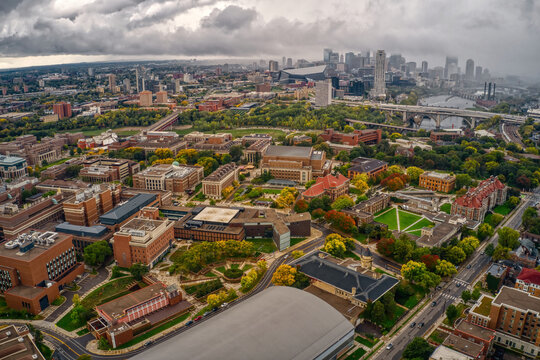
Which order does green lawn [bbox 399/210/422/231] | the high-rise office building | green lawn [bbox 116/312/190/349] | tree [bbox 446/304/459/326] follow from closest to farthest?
green lawn [bbox 116/312/190/349], tree [bbox 446/304/459/326], green lawn [bbox 399/210/422/231], the high-rise office building

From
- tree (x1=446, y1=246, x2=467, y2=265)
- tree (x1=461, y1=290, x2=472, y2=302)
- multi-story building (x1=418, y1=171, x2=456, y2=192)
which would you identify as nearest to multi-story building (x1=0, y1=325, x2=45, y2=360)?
tree (x1=461, y1=290, x2=472, y2=302)

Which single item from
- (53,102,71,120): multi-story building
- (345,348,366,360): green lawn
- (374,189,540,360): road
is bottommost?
(345,348,366,360): green lawn

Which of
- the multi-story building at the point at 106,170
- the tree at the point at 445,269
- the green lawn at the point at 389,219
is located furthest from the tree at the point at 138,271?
the multi-story building at the point at 106,170

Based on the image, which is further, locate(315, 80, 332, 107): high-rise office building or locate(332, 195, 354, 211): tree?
locate(315, 80, 332, 107): high-rise office building

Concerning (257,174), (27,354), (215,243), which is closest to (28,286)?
(27,354)

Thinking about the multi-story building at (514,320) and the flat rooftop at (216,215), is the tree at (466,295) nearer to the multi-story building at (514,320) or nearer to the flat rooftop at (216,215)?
the multi-story building at (514,320)

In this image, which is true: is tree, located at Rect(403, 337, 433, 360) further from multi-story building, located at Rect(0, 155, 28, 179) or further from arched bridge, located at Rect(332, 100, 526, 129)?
arched bridge, located at Rect(332, 100, 526, 129)
